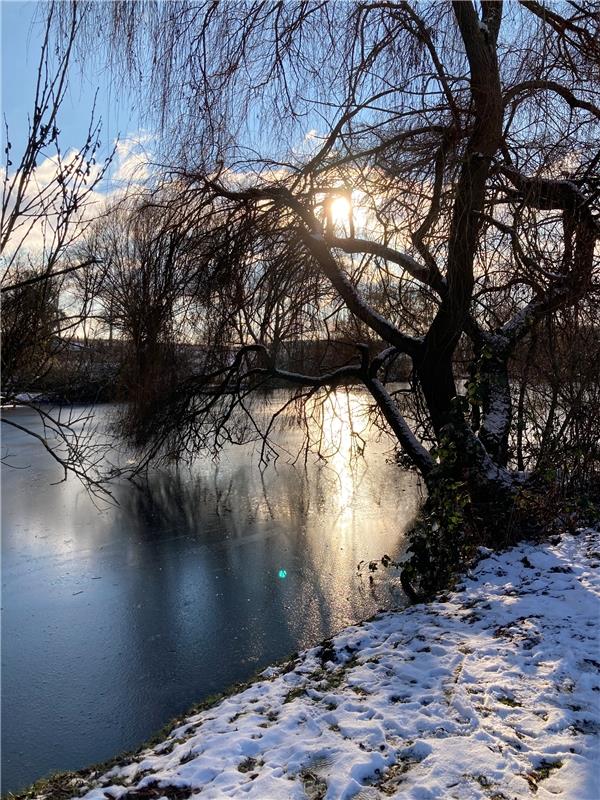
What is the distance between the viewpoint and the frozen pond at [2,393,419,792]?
Result: 3828 mm

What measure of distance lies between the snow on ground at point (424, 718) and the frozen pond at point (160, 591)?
3.24ft

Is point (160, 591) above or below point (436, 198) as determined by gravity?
below

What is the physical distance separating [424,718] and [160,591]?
12.7 ft

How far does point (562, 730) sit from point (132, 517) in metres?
7.00

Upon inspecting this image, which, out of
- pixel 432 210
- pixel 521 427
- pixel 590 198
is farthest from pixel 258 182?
pixel 521 427

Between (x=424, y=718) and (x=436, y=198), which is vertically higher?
(x=436, y=198)

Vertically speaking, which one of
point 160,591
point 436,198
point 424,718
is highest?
point 436,198

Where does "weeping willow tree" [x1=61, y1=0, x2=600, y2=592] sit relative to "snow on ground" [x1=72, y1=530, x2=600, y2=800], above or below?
above

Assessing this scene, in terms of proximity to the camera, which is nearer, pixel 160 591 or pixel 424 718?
pixel 424 718

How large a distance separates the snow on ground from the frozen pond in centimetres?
99

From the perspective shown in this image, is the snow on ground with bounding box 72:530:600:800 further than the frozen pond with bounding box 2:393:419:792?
No

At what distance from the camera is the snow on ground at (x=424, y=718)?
6.38 feet

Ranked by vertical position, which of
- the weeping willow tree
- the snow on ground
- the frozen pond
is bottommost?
the frozen pond

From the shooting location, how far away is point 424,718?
7.50 ft
